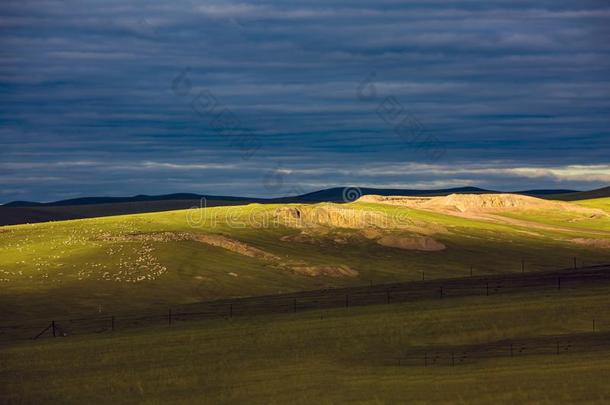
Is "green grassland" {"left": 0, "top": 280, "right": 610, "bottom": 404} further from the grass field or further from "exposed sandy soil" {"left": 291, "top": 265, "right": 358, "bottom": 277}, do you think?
"exposed sandy soil" {"left": 291, "top": 265, "right": 358, "bottom": 277}

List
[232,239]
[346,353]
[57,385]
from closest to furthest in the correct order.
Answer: [57,385]
[346,353]
[232,239]

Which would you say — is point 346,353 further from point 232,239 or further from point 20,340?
point 232,239

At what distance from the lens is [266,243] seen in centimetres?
18612

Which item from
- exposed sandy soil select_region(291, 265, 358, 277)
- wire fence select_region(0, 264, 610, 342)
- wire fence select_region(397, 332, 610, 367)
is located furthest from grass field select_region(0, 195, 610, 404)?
wire fence select_region(0, 264, 610, 342)

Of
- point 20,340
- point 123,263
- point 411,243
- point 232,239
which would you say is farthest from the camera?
point 411,243

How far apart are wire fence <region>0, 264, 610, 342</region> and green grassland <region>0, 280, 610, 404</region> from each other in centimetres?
643

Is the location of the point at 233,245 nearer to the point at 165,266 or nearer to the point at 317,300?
the point at 165,266

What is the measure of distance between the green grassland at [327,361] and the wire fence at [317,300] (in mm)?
6435

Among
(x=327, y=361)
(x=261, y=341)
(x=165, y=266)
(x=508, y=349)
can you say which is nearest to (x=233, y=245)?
(x=165, y=266)

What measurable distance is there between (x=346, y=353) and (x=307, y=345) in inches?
168

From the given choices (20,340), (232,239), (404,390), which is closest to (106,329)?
(20,340)

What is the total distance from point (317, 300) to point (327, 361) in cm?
4077

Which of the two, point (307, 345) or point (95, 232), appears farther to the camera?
point (95, 232)

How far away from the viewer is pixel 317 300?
420ft
